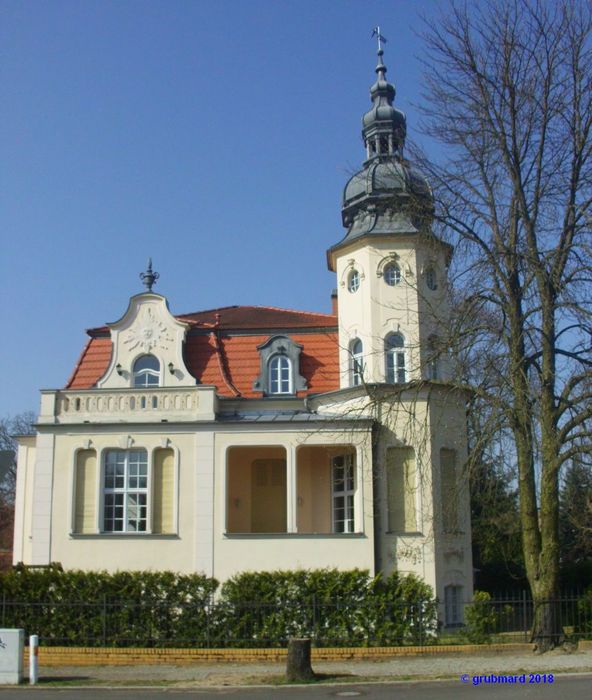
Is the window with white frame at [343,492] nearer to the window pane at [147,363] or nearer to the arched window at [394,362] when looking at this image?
the arched window at [394,362]

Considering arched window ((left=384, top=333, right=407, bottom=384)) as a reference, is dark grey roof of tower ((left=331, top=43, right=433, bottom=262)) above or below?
above

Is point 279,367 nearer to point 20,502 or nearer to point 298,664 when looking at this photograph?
point 20,502

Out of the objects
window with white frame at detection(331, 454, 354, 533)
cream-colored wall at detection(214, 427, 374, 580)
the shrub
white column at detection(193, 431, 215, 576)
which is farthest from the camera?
window with white frame at detection(331, 454, 354, 533)

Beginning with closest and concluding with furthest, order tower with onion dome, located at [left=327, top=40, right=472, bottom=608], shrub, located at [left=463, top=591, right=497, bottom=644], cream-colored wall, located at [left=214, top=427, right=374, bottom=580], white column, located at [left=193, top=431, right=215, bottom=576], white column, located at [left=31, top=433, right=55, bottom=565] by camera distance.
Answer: shrub, located at [left=463, top=591, right=497, bottom=644], tower with onion dome, located at [left=327, top=40, right=472, bottom=608], cream-colored wall, located at [left=214, top=427, right=374, bottom=580], white column, located at [left=193, top=431, right=215, bottom=576], white column, located at [left=31, top=433, right=55, bottom=565]

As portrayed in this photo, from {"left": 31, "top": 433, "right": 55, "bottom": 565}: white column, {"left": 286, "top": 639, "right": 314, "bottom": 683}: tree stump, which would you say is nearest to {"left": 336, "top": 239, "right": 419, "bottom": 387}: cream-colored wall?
{"left": 31, "top": 433, "right": 55, "bottom": 565}: white column

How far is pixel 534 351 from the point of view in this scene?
1989cm

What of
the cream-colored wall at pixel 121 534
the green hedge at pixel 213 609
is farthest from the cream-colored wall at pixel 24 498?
the green hedge at pixel 213 609

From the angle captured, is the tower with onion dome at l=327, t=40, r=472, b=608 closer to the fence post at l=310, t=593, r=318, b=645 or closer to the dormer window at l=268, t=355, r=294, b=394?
the dormer window at l=268, t=355, r=294, b=394

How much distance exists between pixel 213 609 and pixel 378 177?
14.5 metres

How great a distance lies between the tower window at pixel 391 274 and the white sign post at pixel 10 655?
1506cm

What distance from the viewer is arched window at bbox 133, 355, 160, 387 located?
27.4m

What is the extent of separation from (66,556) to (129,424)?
3930 millimetres

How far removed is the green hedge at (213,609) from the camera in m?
20.3

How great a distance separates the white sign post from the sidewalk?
71cm
